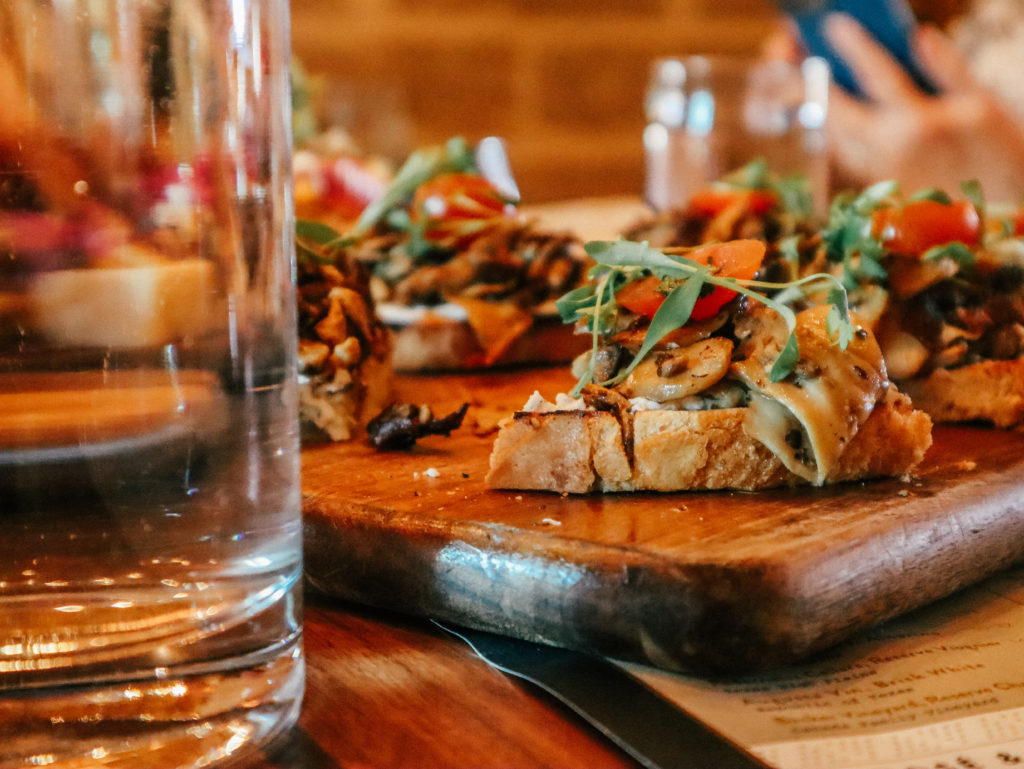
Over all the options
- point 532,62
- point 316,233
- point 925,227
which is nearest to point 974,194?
point 925,227

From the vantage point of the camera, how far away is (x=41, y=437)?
0.85 metres

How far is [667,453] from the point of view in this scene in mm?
1277

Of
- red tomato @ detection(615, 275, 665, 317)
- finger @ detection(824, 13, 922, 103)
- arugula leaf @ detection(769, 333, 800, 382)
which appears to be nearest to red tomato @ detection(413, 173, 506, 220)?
red tomato @ detection(615, 275, 665, 317)

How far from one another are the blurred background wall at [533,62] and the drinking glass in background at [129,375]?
4237 mm

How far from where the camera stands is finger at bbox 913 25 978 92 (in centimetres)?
418

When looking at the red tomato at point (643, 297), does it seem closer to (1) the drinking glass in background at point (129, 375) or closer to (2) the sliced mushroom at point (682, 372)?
(2) the sliced mushroom at point (682, 372)

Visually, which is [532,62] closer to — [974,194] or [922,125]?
[922,125]

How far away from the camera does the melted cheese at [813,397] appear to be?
4.09 ft

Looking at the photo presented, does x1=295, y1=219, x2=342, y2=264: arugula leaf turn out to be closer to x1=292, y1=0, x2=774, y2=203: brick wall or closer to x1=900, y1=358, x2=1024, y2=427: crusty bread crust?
x1=900, y1=358, x2=1024, y2=427: crusty bread crust

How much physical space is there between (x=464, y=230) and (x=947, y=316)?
1.05m

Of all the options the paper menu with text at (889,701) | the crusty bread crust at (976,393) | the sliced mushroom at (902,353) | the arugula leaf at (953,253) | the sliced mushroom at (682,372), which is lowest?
the paper menu with text at (889,701)

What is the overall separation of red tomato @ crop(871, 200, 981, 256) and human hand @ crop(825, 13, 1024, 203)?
2256mm

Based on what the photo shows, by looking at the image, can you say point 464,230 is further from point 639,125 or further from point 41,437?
point 639,125

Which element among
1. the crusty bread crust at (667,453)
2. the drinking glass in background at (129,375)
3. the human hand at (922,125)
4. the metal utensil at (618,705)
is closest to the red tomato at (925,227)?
the crusty bread crust at (667,453)
